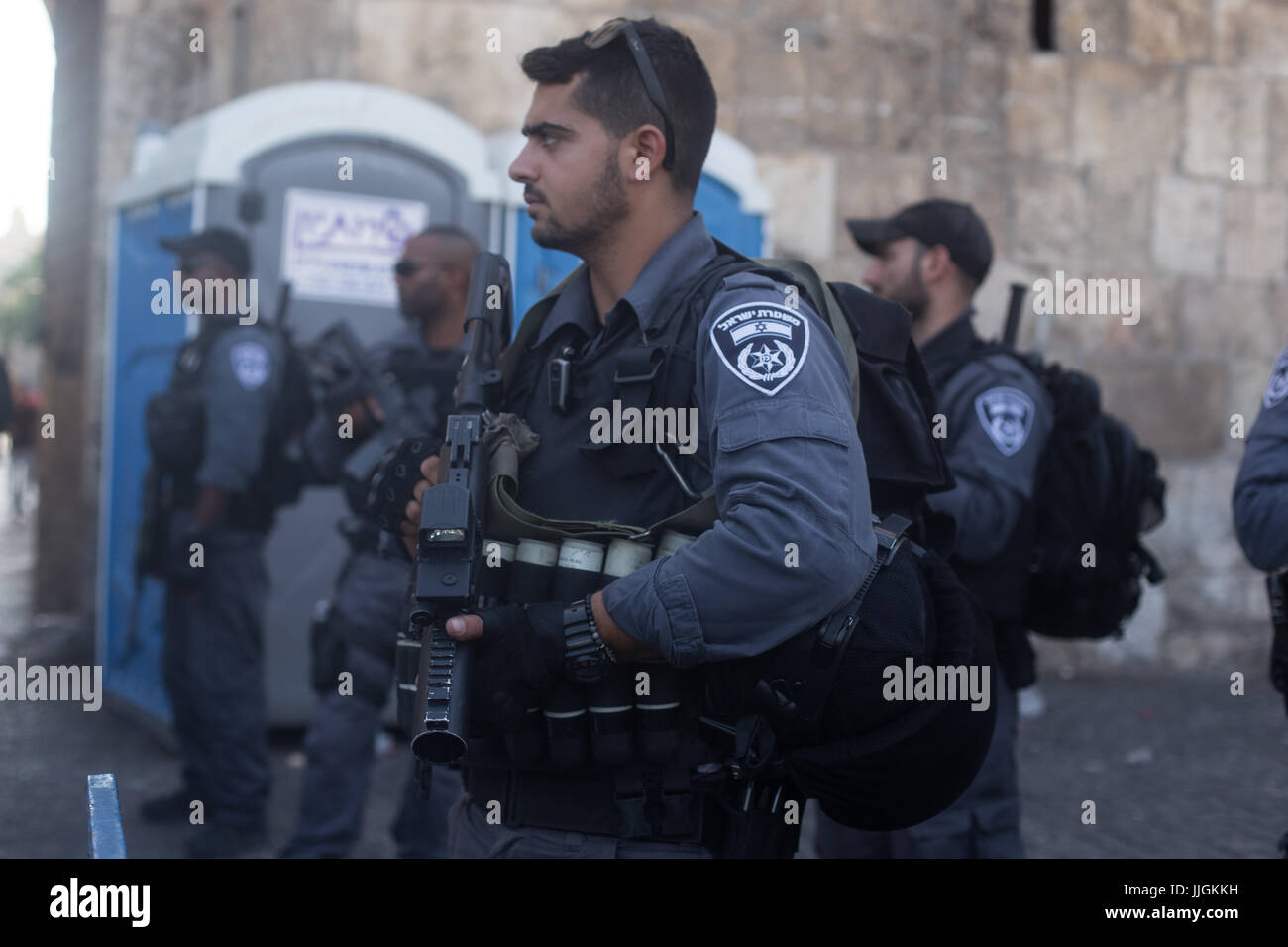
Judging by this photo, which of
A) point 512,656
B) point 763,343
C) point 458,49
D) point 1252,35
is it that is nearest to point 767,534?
point 763,343

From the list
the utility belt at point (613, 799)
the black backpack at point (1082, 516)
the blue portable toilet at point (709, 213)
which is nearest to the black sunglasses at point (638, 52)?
the utility belt at point (613, 799)

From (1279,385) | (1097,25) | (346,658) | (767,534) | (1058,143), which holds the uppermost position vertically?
(1097,25)

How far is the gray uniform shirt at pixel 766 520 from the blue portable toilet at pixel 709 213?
140 inches

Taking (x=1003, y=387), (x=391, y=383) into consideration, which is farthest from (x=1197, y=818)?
(x=391, y=383)

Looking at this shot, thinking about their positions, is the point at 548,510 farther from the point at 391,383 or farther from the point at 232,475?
the point at 232,475

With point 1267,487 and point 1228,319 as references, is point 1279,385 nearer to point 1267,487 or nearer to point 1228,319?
point 1267,487

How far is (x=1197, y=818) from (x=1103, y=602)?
2.21 meters

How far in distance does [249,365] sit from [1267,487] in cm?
298

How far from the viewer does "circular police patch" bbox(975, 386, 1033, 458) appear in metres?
2.90

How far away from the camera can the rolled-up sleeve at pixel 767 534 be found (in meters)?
1.63

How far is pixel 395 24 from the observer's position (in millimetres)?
5887

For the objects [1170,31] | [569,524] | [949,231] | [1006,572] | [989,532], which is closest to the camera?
[569,524]

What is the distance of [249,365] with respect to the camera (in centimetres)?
418

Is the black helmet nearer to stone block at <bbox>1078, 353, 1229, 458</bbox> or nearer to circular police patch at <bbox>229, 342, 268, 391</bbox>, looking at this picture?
circular police patch at <bbox>229, 342, 268, 391</bbox>
